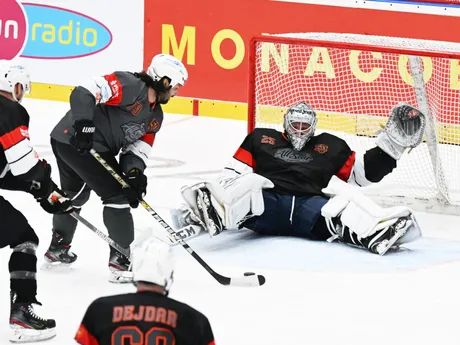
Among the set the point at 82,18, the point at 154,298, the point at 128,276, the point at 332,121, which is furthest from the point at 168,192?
the point at 154,298

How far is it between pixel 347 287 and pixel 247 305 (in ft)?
1.87

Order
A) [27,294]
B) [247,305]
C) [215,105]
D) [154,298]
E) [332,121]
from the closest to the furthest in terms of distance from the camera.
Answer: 1. [154,298]
2. [27,294]
3. [247,305]
4. [332,121]
5. [215,105]

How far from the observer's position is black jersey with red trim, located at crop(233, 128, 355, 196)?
6801 mm

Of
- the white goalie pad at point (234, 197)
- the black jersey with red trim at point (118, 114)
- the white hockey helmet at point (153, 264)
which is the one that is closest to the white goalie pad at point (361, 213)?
the white goalie pad at point (234, 197)

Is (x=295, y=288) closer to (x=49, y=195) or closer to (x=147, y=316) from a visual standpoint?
(x=49, y=195)

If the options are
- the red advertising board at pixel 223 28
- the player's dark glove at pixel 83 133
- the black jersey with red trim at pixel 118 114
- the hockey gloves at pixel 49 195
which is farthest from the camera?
the red advertising board at pixel 223 28

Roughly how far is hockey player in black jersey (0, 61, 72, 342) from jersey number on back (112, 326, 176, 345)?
5.13 ft

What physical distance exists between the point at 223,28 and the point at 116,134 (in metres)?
3.56

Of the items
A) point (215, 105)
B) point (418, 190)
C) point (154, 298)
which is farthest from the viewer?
point (215, 105)

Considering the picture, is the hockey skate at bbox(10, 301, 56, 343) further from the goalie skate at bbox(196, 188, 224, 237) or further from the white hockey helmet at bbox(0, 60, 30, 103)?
the goalie skate at bbox(196, 188, 224, 237)

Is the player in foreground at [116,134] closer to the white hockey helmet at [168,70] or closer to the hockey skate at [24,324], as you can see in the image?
the white hockey helmet at [168,70]

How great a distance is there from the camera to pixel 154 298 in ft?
11.4

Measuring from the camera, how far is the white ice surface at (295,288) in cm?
528

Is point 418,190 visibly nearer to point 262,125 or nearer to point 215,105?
point 262,125
